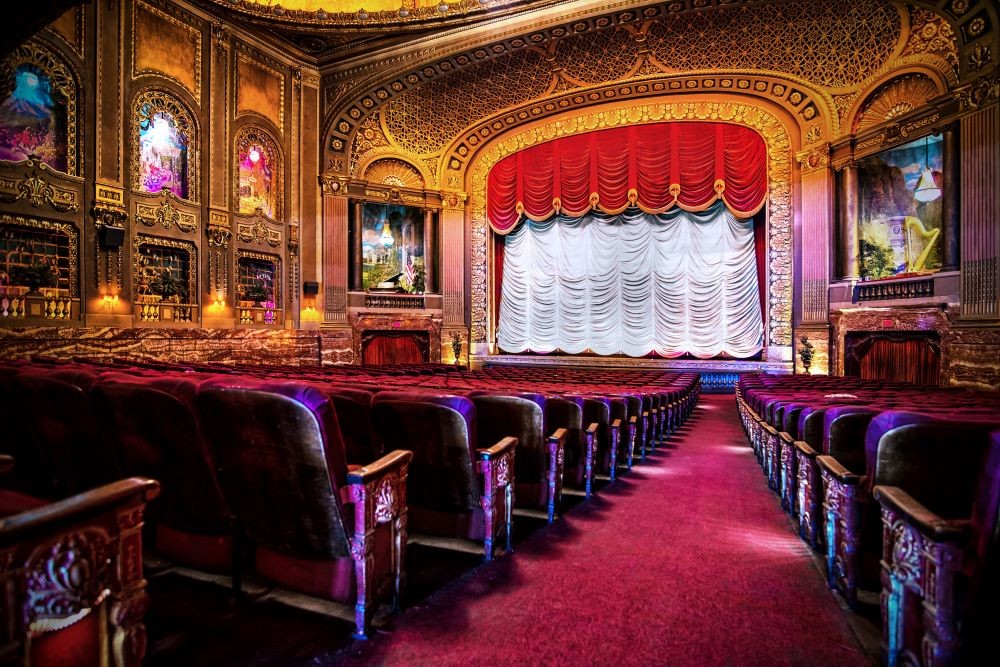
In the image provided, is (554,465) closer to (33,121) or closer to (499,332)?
(33,121)

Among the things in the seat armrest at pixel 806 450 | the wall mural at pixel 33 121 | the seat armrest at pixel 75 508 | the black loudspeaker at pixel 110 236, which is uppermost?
the wall mural at pixel 33 121

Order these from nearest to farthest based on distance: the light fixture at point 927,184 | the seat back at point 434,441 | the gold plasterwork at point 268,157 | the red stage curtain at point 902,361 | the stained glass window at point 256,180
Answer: the seat back at point 434,441, the red stage curtain at point 902,361, the light fixture at point 927,184, the gold plasterwork at point 268,157, the stained glass window at point 256,180

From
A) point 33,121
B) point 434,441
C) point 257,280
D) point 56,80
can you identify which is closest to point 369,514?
point 434,441

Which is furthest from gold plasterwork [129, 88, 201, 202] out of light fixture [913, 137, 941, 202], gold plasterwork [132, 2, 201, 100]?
light fixture [913, 137, 941, 202]

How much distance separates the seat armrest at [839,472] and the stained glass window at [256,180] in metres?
10.9

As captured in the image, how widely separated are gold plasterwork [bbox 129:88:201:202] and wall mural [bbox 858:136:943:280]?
40.0 ft

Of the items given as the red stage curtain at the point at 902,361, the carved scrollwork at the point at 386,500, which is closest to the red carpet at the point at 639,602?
the carved scrollwork at the point at 386,500

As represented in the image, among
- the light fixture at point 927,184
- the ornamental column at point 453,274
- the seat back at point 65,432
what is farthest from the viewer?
the ornamental column at point 453,274

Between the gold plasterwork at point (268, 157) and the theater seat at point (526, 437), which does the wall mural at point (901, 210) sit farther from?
the gold plasterwork at point (268, 157)

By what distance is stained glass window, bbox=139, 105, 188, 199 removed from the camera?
29.6ft

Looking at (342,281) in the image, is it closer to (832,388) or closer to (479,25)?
(479,25)

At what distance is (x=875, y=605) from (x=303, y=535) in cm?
→ 196

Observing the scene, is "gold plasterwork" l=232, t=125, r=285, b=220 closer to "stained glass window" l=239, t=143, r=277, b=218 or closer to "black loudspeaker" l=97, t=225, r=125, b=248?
"stained glass window" l=239, t=143, r=277, b=218

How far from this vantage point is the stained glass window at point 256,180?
415 inches
